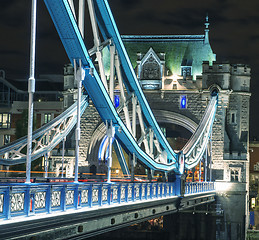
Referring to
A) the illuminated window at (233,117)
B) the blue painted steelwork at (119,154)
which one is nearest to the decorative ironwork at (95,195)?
the blue painted steelwork at (119,154)

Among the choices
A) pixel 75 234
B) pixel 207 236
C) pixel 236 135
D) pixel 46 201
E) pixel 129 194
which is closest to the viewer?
pixel 46 201

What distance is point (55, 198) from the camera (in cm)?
1448

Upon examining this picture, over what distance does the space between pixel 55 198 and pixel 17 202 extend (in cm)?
184

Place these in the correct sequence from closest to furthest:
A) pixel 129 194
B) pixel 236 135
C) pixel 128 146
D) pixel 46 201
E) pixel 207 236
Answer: pixel 46 201, pixel 129 194, pixel 128 146, pixel 207 236, pixel 236 135

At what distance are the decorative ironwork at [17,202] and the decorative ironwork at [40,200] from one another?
1.99 feet

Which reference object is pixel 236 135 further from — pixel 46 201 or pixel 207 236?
pixel 46 201

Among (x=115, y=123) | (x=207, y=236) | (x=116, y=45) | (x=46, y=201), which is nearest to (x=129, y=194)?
(x=115, y=123)

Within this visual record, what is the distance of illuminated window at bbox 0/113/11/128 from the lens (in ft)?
182

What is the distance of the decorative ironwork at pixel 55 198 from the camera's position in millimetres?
14328

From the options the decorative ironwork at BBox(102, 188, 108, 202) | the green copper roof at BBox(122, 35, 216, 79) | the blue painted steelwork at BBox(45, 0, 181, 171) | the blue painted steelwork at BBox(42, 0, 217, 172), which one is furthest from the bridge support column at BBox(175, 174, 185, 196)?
the green copper roof at BBox(122, 35, 216, 79)

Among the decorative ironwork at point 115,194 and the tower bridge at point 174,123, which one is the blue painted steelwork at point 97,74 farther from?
the decorative ironwork at point 115,194

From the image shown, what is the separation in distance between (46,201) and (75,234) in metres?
2.00

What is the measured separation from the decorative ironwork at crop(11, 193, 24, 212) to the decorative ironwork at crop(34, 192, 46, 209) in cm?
61

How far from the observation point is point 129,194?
67.6 ft
